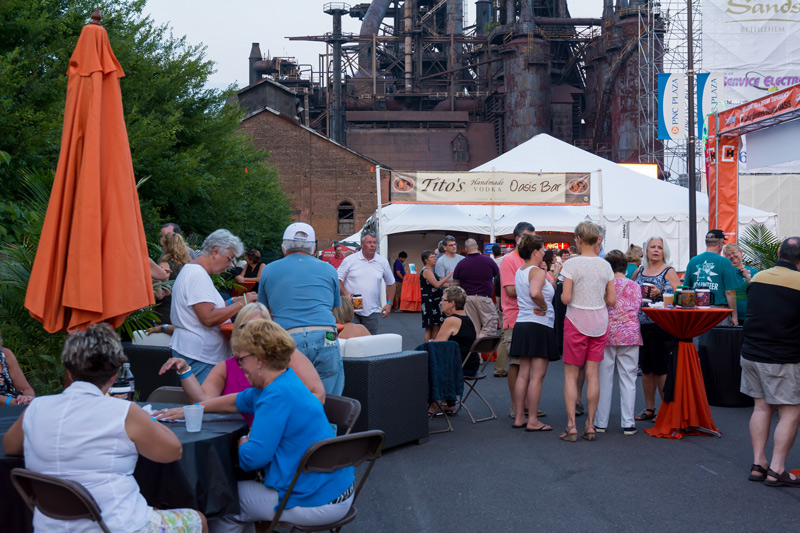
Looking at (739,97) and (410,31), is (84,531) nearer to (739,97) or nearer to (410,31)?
(739,97)

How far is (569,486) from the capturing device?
18.9 ft

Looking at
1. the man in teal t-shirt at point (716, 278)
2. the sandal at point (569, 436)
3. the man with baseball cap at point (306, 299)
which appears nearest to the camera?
the man with baseball cap at point (306, 299)

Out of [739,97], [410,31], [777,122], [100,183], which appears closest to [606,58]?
[410,31]

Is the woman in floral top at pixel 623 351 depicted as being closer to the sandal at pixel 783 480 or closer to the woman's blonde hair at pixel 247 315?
the sandal at pixel 783 480

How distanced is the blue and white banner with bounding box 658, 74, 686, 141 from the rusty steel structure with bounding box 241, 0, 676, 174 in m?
24.2

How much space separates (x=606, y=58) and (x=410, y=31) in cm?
1342

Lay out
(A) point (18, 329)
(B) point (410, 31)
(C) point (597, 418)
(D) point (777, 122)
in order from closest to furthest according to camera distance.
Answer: (A) point (18, 329) → (C) point (597, 418) → (D) point (777, 122) → (B) point (410, 31)

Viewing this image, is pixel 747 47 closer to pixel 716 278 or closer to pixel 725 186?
pixel 725 186

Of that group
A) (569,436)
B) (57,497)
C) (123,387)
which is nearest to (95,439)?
(57,497)

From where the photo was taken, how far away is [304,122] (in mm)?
55531

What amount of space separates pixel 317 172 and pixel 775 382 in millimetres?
41395

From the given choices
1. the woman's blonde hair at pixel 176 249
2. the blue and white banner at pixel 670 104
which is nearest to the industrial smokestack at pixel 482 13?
the blue and white banner at pixel 670 104

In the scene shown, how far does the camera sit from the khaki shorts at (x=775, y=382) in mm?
5547

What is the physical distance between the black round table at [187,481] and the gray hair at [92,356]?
0.58 metres
